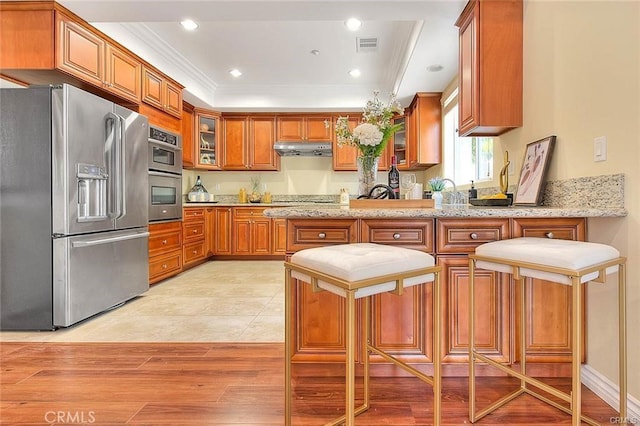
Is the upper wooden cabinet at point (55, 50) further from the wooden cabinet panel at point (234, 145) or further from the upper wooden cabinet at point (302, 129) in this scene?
the upper wooden cabinet at point (302, 129)

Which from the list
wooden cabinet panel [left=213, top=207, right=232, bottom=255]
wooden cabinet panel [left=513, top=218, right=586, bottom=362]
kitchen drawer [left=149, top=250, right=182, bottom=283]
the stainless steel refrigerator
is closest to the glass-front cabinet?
wooden cabinet panel [left=213, top=207, right=232, bottom=255]

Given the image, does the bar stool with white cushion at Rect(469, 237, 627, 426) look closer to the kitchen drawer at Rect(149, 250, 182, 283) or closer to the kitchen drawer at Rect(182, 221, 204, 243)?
the kitchen drawer at Rect(149, 250, 182, 283)

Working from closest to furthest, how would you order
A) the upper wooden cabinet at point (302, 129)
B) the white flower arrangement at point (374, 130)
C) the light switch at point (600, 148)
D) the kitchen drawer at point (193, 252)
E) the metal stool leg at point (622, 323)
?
the metal stool leg at point (622, 323) < the light switch at point (600, 148) < the white flower arrangement at point (374, 130) < the kitchen drawer at point (193, 252) < the upper wooden cabinet at point (302, 129)

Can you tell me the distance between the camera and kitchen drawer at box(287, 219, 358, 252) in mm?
1771

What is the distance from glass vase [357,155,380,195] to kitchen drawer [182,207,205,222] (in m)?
3.10

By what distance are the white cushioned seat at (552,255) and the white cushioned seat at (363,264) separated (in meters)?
0.34

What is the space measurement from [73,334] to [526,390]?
9.73ft

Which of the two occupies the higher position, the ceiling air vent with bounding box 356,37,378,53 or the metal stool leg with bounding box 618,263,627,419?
the ceiling air vent with bounding box 356,37,378,53

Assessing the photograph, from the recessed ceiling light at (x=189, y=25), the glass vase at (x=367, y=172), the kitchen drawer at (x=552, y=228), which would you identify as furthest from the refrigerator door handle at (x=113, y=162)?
the kitchen drawer at (x=552, y=228)

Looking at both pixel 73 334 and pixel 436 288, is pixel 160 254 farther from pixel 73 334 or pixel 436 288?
pixel 436 288

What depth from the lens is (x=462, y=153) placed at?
13.8 feet

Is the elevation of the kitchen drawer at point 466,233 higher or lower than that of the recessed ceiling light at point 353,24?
lower

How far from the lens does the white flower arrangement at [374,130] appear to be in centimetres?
217

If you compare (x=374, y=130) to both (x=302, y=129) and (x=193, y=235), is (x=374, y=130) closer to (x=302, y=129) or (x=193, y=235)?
(x=193, y=235)
